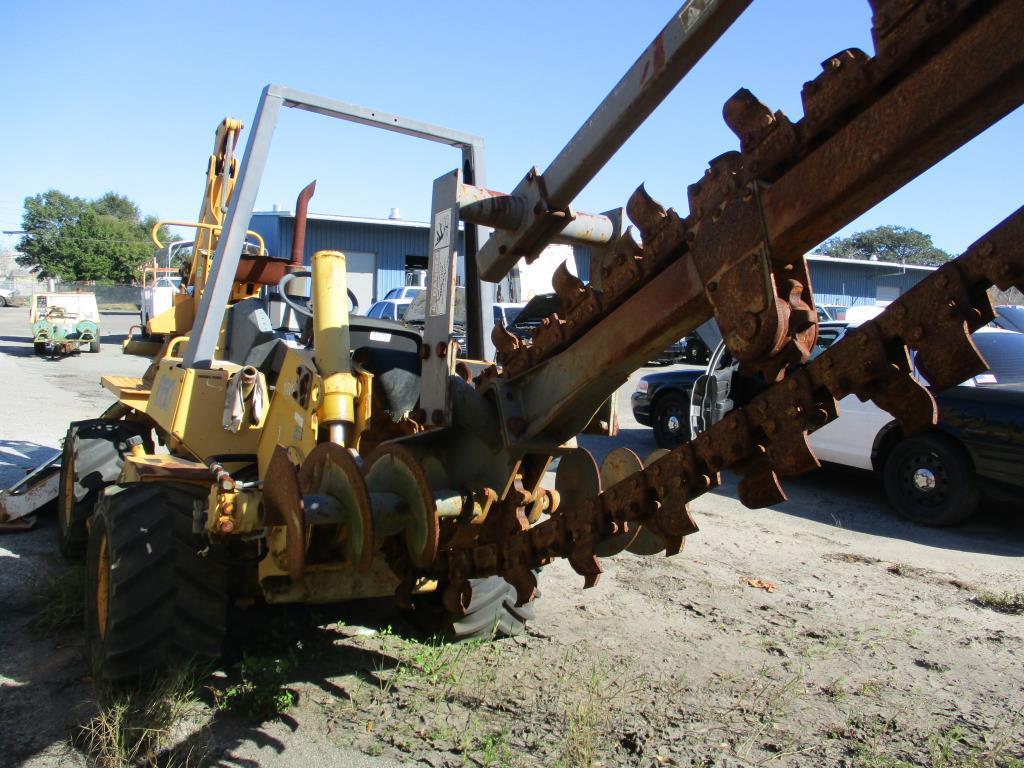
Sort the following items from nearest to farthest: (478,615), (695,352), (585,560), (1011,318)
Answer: (585,560), (478,615), (1011,318), (695,352)

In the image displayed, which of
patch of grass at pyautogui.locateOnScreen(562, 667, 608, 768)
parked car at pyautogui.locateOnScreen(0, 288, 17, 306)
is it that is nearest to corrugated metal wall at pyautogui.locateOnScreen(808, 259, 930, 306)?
patch of grass at pyautogui.locateOnScreen(562, 667, 608, 768)

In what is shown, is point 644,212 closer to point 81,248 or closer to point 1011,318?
point 1011,318

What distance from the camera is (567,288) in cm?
300

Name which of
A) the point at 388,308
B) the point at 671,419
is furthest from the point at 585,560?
the point at 388,308

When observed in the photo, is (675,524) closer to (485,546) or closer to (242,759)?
(485,546)

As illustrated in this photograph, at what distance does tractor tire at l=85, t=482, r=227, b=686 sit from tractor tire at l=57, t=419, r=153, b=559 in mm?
1793

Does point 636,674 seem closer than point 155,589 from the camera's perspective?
No

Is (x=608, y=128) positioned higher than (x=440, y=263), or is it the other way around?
(x=608, y=128)

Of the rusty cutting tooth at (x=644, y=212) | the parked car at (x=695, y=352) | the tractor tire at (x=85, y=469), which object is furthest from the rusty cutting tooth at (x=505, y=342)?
the parked car at (x=695, y=352)

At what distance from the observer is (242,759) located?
3324 mm

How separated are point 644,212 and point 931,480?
6038 mm

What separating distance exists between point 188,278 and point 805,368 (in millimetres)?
5420

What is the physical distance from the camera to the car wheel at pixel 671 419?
10.8 metres

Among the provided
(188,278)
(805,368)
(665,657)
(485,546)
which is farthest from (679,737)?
(188,278)
